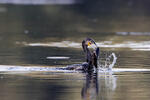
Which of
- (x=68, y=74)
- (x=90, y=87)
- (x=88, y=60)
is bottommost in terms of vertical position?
(x=90, y=87)

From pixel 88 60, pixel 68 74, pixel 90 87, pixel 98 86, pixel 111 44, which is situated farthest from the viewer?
pixel 111 44

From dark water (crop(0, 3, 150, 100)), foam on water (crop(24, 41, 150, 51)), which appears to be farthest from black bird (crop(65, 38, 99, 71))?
foam on water (crop(24, 41, 150, 51))

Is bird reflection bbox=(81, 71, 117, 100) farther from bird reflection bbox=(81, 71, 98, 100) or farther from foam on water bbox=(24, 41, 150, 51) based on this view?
foam on water bbox=(24, 41, 150, 51)

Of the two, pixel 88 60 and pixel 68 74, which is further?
pixel 88 60

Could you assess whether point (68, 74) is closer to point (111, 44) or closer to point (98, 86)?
point (98, 86)

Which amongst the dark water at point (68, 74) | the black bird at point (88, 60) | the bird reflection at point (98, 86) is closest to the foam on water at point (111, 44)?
the dark water at point (68, 74)

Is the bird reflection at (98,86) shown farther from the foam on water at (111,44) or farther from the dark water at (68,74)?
the foam on water at (111,44)

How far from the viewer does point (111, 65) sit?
19.9 m

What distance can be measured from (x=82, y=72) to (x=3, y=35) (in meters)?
16.0

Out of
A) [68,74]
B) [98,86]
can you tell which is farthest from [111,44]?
[98,86]

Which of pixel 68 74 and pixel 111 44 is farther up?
pixel 111 44

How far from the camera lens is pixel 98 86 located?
53.3 ft

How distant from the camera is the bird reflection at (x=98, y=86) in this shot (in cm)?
1478

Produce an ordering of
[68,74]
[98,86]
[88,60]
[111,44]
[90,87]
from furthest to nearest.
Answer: [111,44], [88,60], [68,74], [98,86], [90,87]
